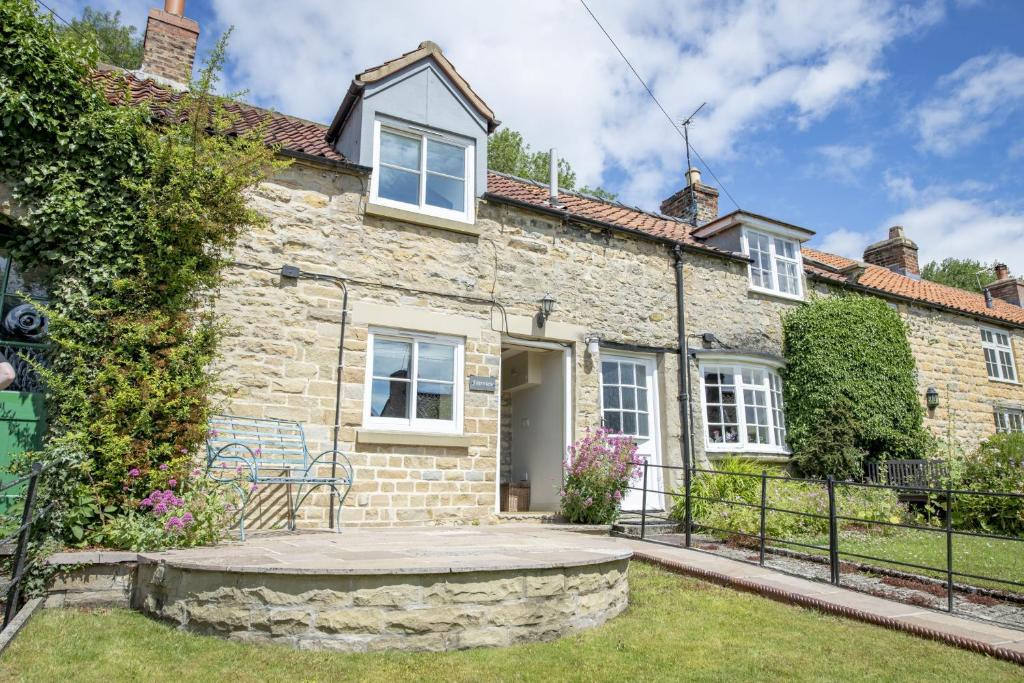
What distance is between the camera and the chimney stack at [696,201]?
1587 centimetres

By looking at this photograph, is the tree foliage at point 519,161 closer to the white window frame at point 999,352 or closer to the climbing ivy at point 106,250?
the white window frame at point 999,352

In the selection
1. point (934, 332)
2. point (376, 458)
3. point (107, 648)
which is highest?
point (934, 332)

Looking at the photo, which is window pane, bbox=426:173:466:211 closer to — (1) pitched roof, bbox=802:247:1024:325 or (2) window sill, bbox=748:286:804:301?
(2) window sill, bbox=748:286:804:301

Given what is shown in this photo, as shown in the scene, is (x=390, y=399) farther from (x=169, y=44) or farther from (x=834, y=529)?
(x=169, y=44)

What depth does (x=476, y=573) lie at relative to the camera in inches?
172

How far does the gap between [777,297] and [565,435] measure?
603 centimetres

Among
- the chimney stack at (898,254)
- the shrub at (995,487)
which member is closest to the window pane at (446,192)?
the shrub at (995,487)

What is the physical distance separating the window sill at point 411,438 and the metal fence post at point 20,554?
3886mm

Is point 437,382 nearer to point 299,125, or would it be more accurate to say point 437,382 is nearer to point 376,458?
point 376,458

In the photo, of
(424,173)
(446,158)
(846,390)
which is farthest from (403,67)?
(846,390)

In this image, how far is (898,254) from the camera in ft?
67.7

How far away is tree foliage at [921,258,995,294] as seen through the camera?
3906 centimetres

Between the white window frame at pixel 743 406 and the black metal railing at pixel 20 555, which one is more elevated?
the white window frame at pixel 743 406

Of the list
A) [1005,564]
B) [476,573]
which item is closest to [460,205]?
[476,573]
